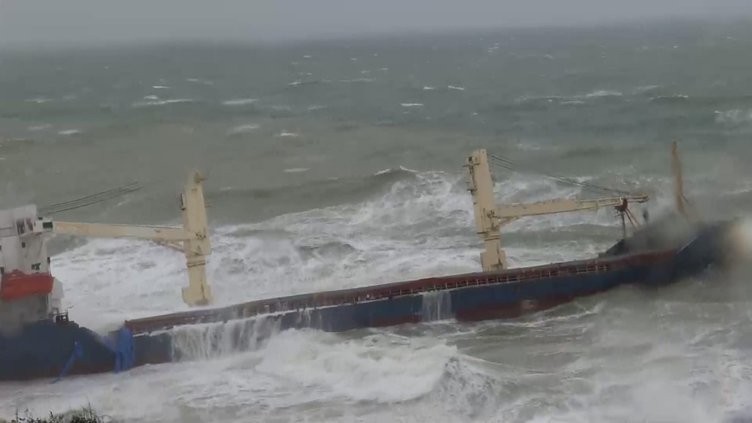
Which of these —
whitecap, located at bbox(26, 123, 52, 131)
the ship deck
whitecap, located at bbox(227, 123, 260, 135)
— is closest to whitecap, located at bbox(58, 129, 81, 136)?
whitecap, located at bbox(26, 123, 52, 131)

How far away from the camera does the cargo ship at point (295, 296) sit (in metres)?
23.9

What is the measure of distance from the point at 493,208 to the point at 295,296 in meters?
6.10

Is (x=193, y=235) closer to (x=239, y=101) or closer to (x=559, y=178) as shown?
(x=559, y=178)

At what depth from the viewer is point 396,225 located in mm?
34594

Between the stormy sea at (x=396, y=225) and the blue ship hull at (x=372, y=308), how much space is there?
0.45 m

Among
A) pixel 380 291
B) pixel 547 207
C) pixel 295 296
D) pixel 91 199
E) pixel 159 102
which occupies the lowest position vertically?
pixel 380 291

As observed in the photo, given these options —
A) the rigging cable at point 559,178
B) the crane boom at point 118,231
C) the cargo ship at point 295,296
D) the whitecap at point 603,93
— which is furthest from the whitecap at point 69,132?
the crane boom at point 118,231

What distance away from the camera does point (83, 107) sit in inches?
2726

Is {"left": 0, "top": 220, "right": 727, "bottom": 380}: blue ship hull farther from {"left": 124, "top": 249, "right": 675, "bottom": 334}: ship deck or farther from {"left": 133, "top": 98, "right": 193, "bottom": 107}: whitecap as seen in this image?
{"left": 133, "top": 98, "right": 193, "bottom": 107}: whitecap

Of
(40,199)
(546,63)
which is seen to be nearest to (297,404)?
(40,199)

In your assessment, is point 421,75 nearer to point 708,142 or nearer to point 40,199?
point 708,142

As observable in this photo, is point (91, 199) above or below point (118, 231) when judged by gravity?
above

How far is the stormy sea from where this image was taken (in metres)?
21.0

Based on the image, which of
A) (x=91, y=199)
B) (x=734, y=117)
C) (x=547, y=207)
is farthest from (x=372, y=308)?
(x=734, y=117)
